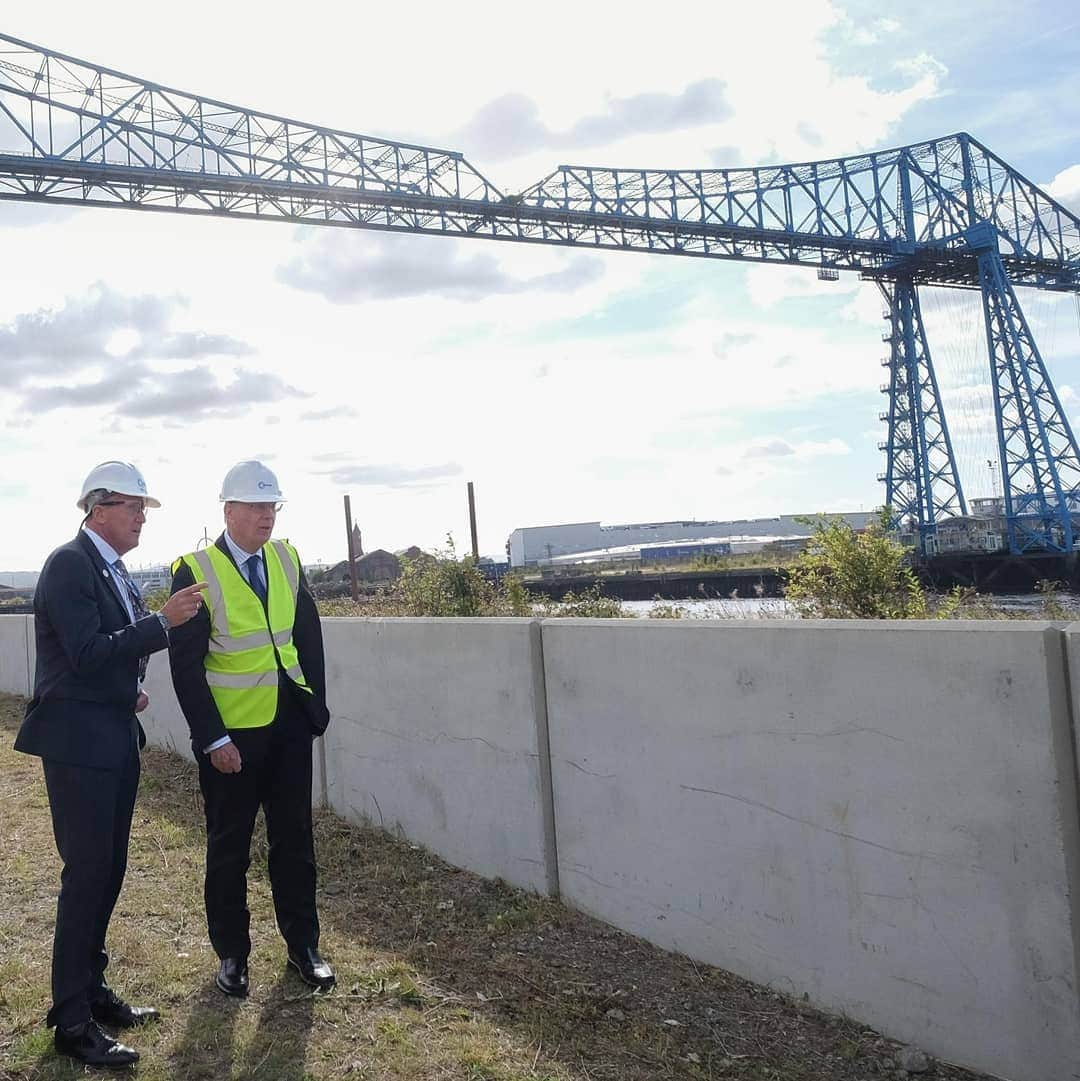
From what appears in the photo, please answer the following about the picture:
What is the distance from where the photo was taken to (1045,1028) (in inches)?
112

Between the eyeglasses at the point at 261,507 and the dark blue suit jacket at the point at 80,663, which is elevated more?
the eyeglasses at the point at 261,507

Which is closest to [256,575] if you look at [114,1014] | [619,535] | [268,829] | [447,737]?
[268,829]

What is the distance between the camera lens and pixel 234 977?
370 centimetres

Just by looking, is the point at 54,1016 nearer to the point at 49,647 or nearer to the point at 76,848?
the point at 76,848

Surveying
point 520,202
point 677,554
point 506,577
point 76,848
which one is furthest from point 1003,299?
point 76,848

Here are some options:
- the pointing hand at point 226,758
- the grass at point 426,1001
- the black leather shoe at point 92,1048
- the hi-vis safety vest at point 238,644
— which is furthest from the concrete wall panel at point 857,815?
the black leather shoe at point 92,1048

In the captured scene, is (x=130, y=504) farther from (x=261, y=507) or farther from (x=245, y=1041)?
(x=245, y=1041)

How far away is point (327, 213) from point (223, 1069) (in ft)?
124

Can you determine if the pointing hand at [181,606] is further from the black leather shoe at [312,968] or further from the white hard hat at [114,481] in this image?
the black leather shoe at [312,968]

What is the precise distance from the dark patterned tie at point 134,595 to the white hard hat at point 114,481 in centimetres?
23

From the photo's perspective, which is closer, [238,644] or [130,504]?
[130,504]

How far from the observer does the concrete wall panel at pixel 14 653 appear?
1231 centimetres

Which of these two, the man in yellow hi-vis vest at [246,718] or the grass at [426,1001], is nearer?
the grass at [426,1001]

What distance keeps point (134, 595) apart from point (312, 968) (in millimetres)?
1480
